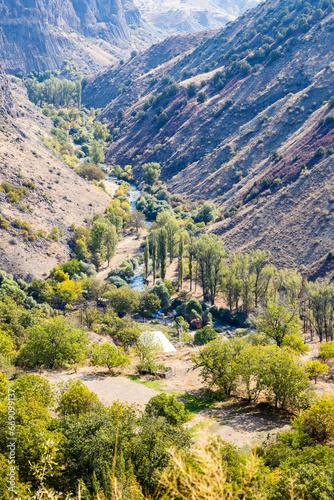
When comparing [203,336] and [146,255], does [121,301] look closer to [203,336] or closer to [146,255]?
[203,336]

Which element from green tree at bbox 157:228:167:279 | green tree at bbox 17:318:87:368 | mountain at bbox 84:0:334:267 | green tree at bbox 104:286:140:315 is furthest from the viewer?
mountain at bbox 84:0:334:267

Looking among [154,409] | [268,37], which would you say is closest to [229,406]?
[154,409]

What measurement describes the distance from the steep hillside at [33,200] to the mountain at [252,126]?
105ft

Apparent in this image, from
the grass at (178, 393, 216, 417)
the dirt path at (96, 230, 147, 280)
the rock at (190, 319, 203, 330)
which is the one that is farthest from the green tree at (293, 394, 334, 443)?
the dirt path at (96, 230, 147, 280)

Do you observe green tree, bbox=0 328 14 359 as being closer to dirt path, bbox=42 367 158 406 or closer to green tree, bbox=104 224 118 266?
dirt path, bbox=42 367 158 406

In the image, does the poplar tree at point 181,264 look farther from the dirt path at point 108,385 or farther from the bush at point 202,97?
the bush at point 202,97

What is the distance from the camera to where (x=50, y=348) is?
31.9 m

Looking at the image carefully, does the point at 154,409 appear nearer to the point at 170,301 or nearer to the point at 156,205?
the point at 170,301

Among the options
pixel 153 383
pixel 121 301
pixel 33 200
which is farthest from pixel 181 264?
pixel 153 383

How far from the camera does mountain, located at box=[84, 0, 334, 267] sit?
74188mm

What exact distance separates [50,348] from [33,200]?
5246cm

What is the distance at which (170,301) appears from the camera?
6494 cm

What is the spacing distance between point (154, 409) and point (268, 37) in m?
137

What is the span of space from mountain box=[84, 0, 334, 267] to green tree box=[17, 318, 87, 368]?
47.4 metres
